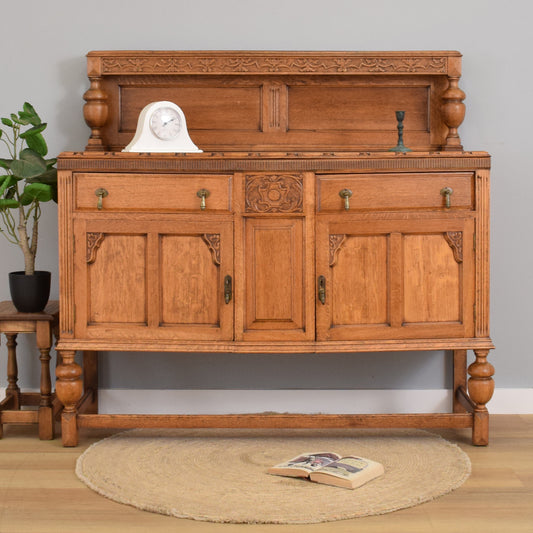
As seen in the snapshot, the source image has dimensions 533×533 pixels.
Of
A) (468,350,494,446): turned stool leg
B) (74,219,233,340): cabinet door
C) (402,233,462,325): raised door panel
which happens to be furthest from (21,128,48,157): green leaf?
(468,350,494,446): turned stool leg

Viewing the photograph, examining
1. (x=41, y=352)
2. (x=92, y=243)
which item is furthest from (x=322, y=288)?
(x=41, y=352)

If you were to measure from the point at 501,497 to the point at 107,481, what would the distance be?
1216 millimetres

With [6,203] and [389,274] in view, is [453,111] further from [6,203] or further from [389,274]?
[6,203]

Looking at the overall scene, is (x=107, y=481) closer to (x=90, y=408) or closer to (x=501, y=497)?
(x=90, y=408)

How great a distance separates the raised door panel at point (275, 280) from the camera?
2775 mm

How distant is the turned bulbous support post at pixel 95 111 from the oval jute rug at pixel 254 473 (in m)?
1.14

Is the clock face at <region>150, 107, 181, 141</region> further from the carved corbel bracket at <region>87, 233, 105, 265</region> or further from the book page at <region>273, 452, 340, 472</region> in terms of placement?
the book page at <region>273, 452, 340, 472</region>

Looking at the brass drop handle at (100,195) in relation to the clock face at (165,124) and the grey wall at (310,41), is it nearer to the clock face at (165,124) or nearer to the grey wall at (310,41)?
the clock face at (165,124)

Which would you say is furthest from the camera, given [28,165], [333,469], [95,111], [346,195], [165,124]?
[95,111]

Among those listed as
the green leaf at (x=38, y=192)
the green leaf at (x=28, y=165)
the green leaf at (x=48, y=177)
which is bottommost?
the green leaf at (x=38, y=192)

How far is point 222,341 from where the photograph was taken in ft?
9.19

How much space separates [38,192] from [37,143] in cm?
19

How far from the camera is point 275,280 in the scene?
2.79 metres

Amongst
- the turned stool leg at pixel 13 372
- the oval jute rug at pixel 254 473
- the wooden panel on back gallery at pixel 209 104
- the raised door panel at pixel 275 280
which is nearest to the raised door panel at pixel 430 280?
the raised door panel at pixel 275 280
